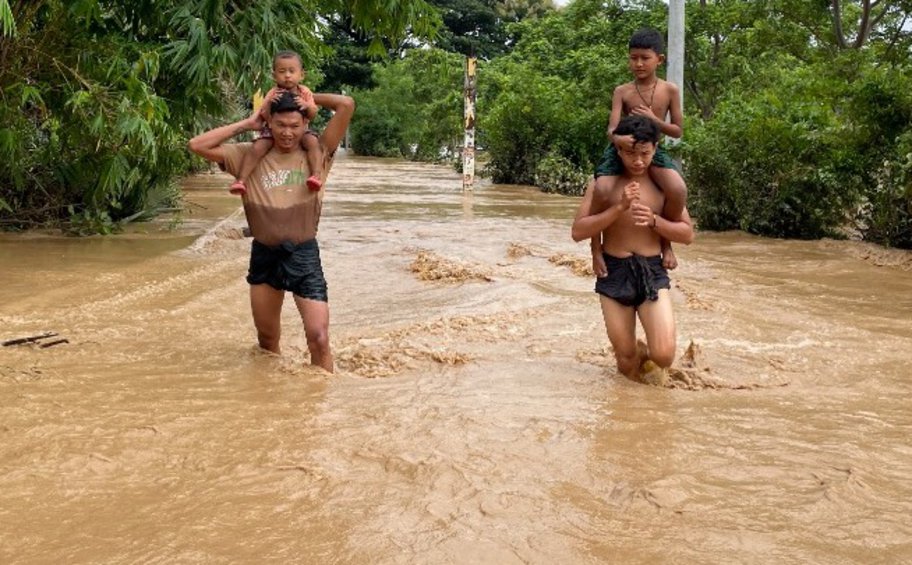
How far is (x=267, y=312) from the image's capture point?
5.35m

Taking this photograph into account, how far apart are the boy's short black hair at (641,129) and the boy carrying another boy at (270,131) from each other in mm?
1638

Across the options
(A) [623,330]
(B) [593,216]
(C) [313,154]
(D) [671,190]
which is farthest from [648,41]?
(C) [313,154]

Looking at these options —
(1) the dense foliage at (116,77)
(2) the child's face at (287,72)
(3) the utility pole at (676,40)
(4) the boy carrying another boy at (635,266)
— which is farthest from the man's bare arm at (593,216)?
(3) the utility pole at (676,40)

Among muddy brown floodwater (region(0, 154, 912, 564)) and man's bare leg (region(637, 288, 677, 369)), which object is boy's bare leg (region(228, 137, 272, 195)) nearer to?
muddy brown floodwater (region(0, 154, 912, 564))

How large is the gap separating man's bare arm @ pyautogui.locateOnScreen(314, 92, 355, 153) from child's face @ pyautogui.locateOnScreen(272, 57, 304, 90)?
0.46ft

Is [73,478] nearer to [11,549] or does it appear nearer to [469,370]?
[11,549]

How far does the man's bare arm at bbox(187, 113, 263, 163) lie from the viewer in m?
4.96

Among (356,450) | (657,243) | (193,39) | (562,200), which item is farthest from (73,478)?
(562,200)

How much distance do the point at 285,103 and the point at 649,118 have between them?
6.16ft

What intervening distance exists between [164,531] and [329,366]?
2.21 m

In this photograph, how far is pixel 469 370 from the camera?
17.3 feet

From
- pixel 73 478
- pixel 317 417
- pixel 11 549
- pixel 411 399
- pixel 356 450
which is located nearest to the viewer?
pixel 11 549

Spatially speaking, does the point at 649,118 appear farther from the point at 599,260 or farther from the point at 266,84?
the point at 266,84

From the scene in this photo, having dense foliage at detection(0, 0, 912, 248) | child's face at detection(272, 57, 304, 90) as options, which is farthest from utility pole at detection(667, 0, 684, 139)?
child's face at detection(272, 57, 304, 90)
